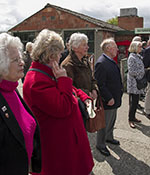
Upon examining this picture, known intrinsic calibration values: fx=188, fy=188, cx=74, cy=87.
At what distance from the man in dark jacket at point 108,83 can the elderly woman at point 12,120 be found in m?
Answer: 1.83

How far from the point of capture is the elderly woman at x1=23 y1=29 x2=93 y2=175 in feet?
5.42

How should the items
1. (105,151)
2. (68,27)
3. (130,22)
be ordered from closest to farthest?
(105,151) < (68,27) < (130,22)

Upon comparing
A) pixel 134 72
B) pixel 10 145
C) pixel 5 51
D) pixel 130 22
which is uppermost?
pixel 130 22

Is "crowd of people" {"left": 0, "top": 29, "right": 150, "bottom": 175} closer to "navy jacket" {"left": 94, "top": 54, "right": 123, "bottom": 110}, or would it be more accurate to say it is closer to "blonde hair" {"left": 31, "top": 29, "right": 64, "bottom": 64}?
"blonde hair" {"left": 31, "top": 29, "right": 64, "bottom": 64}

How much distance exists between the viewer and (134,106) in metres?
4.56

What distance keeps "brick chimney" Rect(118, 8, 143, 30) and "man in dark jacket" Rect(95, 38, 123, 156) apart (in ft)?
115

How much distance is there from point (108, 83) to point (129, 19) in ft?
120

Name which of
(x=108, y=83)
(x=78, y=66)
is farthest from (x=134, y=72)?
(x=78, y=66)

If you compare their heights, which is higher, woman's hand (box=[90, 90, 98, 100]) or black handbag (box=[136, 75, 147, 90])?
woman's hand (box=[90, 90, 98, 100])

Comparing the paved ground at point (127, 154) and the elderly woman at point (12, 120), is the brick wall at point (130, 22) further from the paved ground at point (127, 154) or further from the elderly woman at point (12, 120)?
the elderly woman at point (12, 120)

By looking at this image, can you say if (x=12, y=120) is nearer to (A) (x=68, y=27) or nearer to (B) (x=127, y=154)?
(B) (x=127, y=154)

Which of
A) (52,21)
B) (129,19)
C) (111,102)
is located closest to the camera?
(111,102)

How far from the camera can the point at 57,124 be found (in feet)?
5.98

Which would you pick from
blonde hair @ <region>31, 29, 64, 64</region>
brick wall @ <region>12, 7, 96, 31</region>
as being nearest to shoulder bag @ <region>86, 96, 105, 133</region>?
blonde hair @ <region>31, 29, 64, 64</region>
